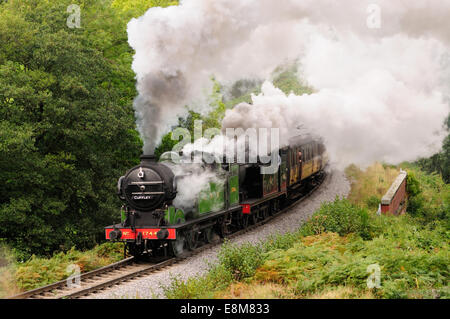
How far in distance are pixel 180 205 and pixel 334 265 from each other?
5.09 m

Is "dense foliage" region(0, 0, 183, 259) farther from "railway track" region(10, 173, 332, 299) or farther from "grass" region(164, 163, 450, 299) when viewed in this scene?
"grass" region(164, 163, 450, 299)

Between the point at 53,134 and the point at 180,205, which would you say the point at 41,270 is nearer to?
the point at 180,205

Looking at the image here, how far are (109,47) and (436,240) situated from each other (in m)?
20.1

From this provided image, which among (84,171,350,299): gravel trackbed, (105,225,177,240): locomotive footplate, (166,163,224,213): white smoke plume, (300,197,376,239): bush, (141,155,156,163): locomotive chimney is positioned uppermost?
(141,155,156,163): locomotive chimney

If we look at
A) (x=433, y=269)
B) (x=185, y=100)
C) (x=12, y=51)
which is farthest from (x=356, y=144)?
(x=12, y=51)

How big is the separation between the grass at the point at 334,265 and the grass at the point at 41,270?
119 inches

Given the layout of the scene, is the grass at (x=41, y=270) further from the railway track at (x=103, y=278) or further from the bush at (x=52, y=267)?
the railway track at (x=103, y=278)

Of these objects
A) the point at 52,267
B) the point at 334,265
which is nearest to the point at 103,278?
the point at 52,267

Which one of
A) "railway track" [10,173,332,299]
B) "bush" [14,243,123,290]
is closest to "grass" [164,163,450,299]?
"railway track" [10,173,332,299]

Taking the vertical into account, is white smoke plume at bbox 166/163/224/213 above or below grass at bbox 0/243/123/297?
above

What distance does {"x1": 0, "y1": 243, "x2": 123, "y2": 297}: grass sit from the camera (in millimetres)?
10766

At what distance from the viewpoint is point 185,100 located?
1417cm

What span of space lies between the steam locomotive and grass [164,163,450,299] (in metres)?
2.15

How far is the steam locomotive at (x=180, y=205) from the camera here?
12.6 meters
